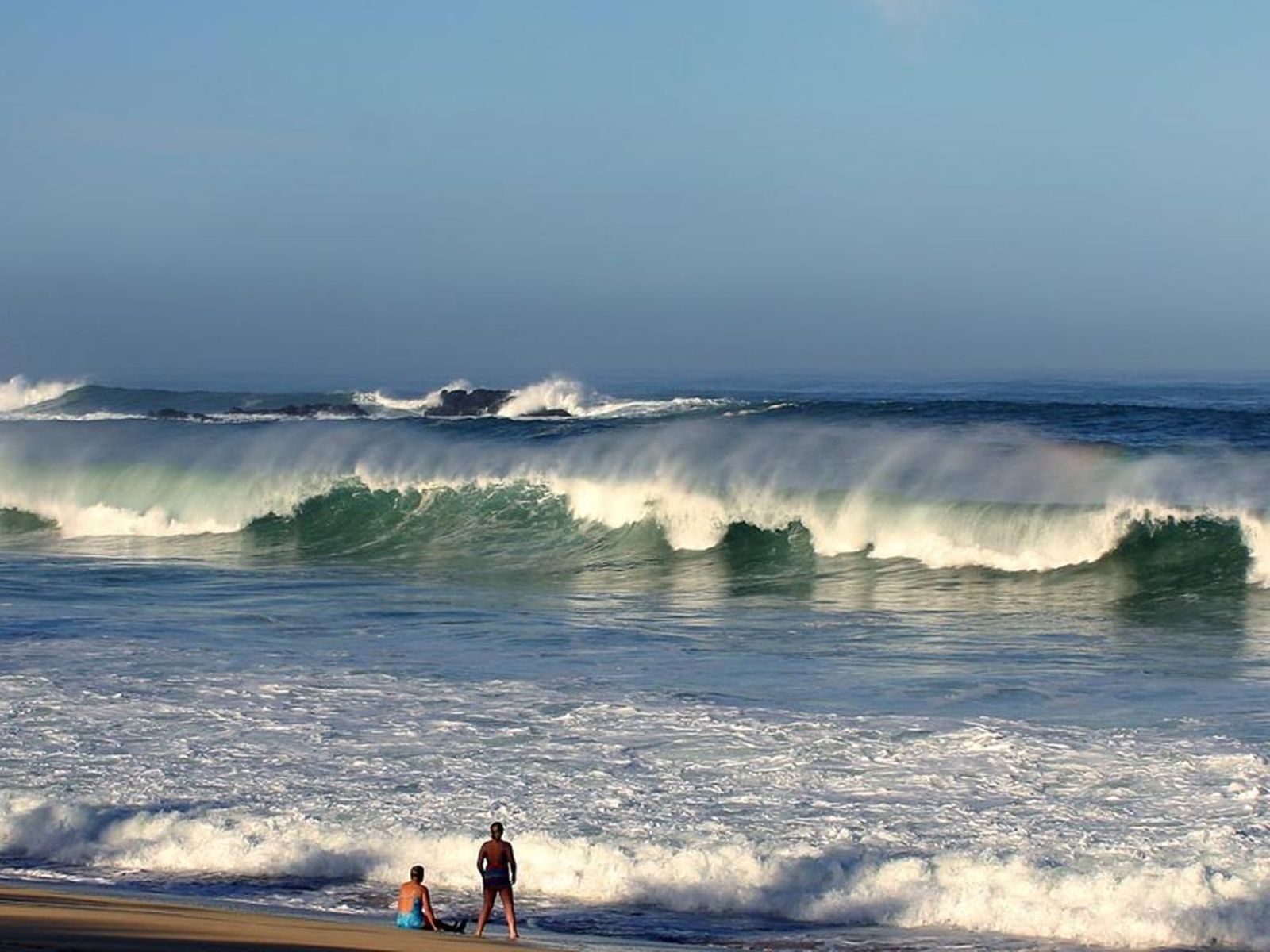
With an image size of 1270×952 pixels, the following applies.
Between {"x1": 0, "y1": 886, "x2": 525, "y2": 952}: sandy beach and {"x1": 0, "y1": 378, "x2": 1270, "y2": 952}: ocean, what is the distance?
0.56 meters

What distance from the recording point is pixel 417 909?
7.77 metres

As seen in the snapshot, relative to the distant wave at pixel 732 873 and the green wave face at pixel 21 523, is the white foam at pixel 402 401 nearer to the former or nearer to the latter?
the green wave face at pixel 21 523

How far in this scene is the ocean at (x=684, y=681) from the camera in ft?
27.6

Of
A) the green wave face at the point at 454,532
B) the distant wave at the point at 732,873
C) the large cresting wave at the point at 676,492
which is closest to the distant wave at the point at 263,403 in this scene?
the large cresting wave at the point at 676,492

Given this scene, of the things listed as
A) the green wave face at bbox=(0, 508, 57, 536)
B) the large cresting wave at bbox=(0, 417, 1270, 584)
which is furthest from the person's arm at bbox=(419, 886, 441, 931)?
the green wave face at bbox=(0, 508, 57, 536)

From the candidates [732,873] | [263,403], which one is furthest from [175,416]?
[732,873]

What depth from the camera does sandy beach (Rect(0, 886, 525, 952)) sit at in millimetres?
6586

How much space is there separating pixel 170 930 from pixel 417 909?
1.17 meters

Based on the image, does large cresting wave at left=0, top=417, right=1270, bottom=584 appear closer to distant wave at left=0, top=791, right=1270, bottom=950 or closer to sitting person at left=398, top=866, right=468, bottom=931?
distant wave at left=0, top=791, right=1270, bottom=950

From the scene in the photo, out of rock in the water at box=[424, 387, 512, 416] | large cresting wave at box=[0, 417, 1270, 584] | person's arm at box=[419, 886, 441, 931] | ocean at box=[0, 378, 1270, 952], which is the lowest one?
person's arm at box=[419, 886, 441, 931]

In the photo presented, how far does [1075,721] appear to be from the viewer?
36.8ft

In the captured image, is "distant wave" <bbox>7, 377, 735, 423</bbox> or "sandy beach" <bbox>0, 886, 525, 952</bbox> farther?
"distant wave" <bbox>7, 377, 735, 423</bbox>

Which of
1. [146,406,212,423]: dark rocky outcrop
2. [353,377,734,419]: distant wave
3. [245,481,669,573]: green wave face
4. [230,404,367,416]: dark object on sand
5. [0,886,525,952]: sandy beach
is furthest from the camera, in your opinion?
[230,404,367,416]: dark object on sand

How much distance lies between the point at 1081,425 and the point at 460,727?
1933 cm
